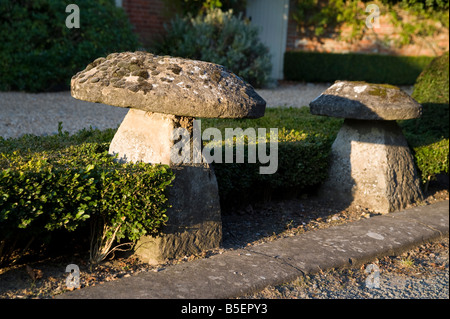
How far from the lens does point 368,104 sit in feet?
16.7

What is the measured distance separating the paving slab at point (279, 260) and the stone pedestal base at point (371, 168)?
0.28 metres

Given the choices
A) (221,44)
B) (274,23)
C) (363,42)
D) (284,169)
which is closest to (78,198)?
(284,169)

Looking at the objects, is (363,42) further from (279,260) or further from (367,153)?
(279,260)

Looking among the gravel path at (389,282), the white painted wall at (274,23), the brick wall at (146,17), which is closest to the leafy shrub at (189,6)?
the brick wall at (146,17)

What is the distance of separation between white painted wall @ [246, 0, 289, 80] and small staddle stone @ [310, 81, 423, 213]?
30.1ft

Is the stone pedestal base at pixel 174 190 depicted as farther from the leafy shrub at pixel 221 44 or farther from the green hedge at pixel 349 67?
the green hedge at pixel 349 67

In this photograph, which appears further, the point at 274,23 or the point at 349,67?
the point at 274,23

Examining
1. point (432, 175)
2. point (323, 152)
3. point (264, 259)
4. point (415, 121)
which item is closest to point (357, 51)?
point (415, 121)

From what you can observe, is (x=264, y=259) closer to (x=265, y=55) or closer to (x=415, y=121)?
(x=415, y=121)

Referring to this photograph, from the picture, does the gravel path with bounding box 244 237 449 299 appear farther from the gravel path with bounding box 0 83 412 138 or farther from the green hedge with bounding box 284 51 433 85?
the green hedge with bounding box 284 51 433 85

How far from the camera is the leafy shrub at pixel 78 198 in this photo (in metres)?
3.16

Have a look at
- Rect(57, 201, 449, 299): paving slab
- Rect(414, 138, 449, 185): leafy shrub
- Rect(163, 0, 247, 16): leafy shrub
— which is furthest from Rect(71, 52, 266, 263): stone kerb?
Rect(163, 0, 247, 16): leafy shrub

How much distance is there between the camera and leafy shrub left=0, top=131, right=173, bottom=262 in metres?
3.16

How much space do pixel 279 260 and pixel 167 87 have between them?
1.48 m
